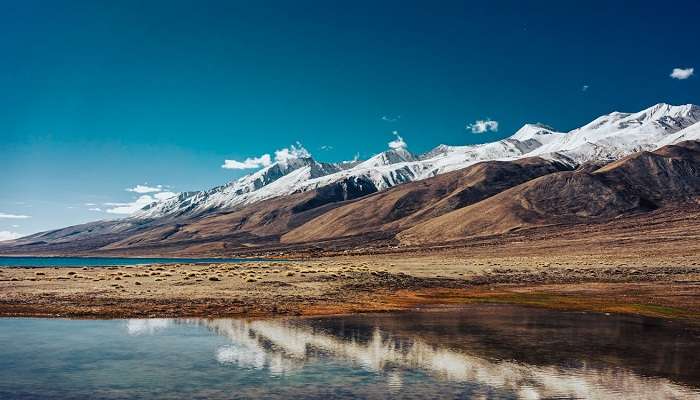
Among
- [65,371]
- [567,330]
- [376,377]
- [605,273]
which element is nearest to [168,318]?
[65,371]

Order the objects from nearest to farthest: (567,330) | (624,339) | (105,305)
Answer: (624,339)
(567,330)
(105,305)

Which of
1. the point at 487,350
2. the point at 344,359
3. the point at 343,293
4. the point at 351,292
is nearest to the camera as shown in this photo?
the point at 344,359

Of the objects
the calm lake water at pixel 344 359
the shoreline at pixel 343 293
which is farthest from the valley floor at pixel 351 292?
the calm lake water at pixel 344 359

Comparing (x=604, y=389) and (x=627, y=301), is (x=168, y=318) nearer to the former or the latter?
(x=604, y=389)

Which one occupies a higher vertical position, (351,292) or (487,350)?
(351,292)

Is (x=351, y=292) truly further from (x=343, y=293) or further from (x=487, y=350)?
(x=487, y=350)

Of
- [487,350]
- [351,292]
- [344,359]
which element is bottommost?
[487,350]

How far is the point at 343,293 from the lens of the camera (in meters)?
53.3

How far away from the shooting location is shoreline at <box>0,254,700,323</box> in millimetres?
39875

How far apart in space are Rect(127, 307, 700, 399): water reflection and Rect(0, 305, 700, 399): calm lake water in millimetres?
72

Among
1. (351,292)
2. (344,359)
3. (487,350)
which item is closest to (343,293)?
(351,292)

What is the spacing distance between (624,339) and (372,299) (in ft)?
77.1

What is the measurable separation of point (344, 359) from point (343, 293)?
29006mm

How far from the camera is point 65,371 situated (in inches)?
838
